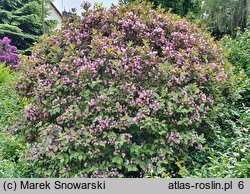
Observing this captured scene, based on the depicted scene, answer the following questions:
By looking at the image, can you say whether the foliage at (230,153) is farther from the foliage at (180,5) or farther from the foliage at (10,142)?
the foliage at (180,5)

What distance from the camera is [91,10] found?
362 centimetres

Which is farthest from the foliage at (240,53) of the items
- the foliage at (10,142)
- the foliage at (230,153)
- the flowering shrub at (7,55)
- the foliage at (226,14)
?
the flowering shrub at (7,55)

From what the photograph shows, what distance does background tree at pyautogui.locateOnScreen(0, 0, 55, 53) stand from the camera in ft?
41.4

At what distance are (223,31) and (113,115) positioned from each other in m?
6.04

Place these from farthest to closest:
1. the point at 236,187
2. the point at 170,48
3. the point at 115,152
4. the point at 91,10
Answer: the point at 91,10 < the point at 170,48 < the point at 115,152 < the point at 236,187

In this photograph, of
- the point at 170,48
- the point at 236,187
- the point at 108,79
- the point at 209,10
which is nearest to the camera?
the point at 236,187

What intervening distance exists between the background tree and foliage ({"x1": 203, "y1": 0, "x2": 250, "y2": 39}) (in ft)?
23.1

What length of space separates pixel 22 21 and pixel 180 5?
787cm

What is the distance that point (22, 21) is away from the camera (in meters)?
13.0

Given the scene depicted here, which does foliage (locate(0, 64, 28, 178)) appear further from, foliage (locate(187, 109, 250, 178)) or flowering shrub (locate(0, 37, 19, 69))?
flowering shrub (locate(0, 37, 19, 69))

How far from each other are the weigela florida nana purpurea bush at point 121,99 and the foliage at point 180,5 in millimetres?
3883

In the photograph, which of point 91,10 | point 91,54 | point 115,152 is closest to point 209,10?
point 91,10

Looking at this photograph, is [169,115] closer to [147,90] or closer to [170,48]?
Answer: [147,90]

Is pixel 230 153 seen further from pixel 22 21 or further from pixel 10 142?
pixel 22 21
